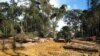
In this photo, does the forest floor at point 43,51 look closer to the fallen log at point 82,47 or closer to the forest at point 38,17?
the fallen log at point 82,47

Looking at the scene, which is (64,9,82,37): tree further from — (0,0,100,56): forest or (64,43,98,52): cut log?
(64,43,98,52): cut log

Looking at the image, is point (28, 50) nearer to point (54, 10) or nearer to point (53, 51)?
point (53, 51)

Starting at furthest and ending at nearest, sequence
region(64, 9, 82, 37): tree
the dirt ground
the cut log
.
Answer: region(64, 9, 82, 37): tree, the cut log, the dirt ground

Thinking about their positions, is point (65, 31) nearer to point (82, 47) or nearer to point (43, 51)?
point (82, 47)

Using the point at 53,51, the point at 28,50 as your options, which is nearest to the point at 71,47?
the point at 53,51

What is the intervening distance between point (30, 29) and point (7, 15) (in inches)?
281

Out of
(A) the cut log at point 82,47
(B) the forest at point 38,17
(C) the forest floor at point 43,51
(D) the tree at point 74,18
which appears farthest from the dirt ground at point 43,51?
(D) the tree at point 74,18

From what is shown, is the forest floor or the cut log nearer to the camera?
the forest floor

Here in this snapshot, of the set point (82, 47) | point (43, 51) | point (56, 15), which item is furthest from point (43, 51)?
point (56, 15)

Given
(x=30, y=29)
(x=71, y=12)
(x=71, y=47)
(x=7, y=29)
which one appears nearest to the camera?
(x=71, y=47)

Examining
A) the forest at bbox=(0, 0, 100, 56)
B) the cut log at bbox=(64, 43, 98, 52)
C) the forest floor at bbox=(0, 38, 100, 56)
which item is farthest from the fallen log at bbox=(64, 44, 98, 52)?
the forest at bbox=(0, 0, 100, 56)

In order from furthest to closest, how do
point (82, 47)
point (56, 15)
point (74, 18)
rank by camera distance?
point (74, 18) → point (56, 15) → point (82, 47)

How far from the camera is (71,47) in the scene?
42.7 feet

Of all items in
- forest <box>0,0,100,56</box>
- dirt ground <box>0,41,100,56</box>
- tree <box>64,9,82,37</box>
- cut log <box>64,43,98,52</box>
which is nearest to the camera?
dirt ground <box>0,41,100,56</box>
